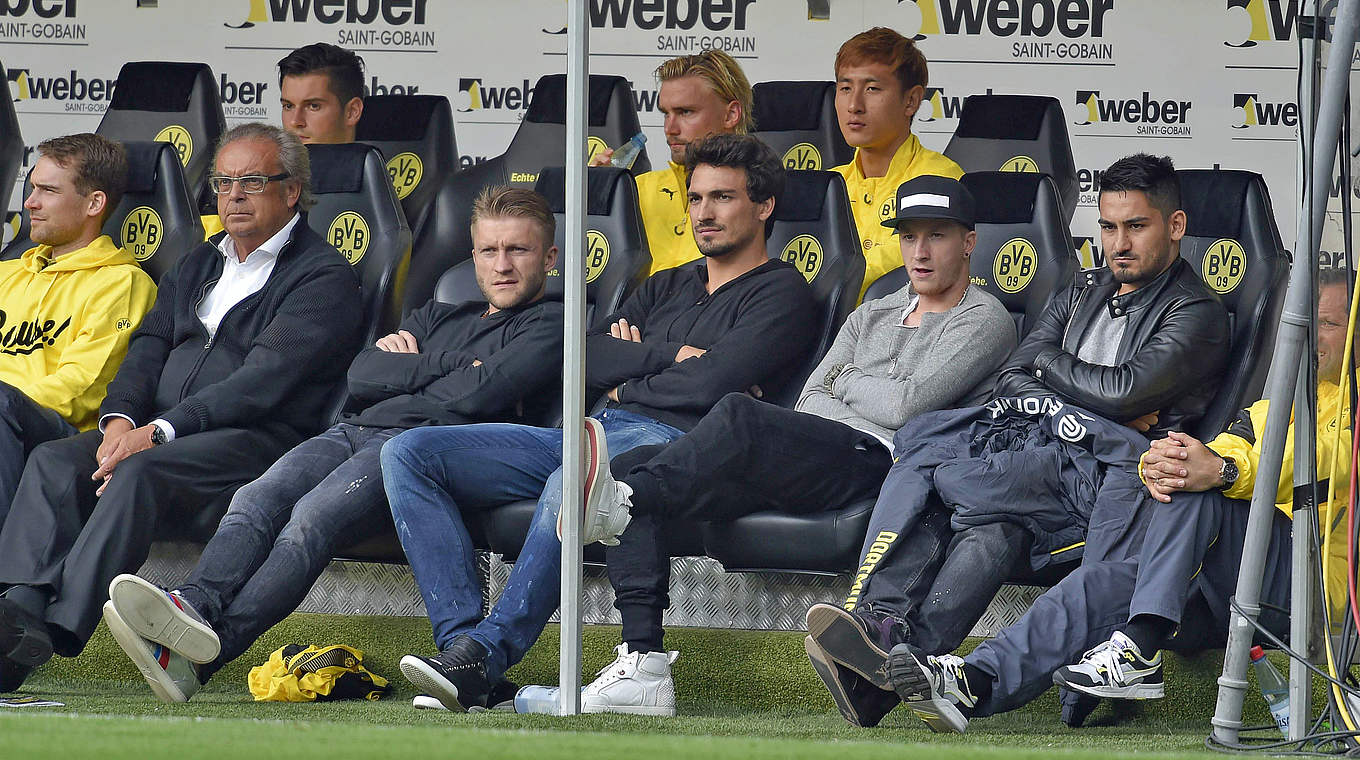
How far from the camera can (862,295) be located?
12.3 feet

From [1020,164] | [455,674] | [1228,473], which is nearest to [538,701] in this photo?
[455,674]

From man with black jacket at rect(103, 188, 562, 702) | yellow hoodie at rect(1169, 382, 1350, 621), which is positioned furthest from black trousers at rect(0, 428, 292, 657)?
yellow hoodie at rect(1169, 382, 1350, 621)

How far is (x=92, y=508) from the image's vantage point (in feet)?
10.8

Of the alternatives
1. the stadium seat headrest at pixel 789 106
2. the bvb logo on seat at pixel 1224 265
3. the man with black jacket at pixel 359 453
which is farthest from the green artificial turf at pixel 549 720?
the stadium seat headrest at pixel 789 106

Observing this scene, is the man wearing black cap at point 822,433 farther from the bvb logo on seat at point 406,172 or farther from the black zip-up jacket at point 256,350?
the bvb logo on seat at point 406,172

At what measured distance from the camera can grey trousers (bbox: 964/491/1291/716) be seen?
8.71ft

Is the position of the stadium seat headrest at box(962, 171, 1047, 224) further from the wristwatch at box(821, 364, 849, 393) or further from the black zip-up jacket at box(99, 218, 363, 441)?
the black zip-up jacket at box(99, 218, 363, 441)

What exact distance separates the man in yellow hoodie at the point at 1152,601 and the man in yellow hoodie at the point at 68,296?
2.05 metres

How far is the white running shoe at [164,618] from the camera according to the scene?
8.92ft

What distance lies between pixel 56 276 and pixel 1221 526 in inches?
105

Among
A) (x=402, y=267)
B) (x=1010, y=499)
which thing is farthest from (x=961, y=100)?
(x=1010, y=499)

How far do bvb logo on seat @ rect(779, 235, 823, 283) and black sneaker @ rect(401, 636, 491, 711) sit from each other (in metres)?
1.36

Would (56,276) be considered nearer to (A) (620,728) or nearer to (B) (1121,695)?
(A) (620,728)

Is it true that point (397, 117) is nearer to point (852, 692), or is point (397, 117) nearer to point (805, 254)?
point (805, 254)
